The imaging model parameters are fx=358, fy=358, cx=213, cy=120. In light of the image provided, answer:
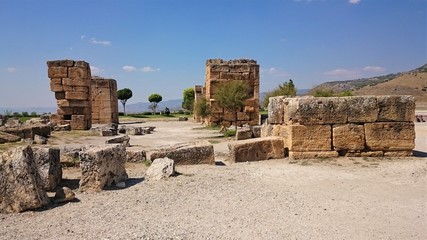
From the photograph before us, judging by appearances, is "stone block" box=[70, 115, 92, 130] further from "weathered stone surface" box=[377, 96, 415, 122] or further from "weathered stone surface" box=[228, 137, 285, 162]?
"weathered stone surface" box=[377, 96, 415, 122]

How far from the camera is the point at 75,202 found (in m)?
5.94

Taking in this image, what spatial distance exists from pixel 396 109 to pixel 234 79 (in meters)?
12.8

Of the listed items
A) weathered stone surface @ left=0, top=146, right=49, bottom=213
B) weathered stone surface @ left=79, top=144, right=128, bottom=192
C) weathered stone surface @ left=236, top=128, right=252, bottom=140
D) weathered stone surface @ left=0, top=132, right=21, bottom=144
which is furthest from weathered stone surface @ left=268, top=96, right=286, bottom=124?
weathered stone surface @ left=0, top=132, right=21, bottom=144

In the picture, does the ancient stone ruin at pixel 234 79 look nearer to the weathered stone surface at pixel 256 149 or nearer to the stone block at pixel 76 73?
the stone block at pixel 76 73

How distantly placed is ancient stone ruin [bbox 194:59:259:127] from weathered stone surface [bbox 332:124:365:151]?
11.7m

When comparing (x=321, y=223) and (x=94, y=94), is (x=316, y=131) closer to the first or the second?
(x=321, y=223)

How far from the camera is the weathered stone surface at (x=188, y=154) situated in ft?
29.6

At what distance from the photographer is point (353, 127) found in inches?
390

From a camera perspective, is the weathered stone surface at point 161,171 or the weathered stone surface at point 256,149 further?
the weathered stone surface at point 256,149

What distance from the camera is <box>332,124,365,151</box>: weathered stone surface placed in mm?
9875

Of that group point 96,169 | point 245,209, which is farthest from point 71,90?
point 245,209

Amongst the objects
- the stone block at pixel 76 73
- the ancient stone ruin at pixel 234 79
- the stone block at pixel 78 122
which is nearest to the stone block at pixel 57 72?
the stone block at pixel 76 73

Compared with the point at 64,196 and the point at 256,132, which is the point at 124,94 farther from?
the point at 64,196

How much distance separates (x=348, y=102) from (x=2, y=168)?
841 centimetres
